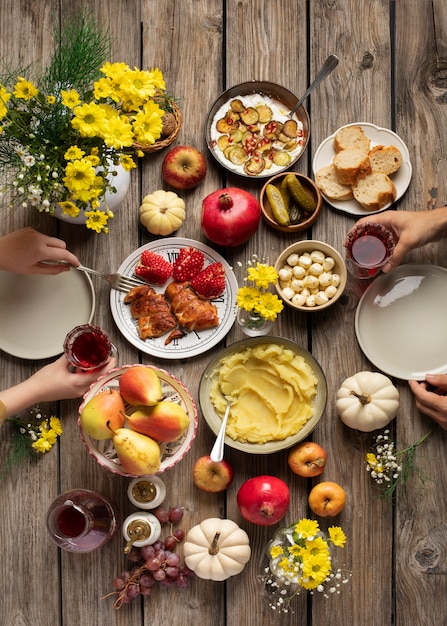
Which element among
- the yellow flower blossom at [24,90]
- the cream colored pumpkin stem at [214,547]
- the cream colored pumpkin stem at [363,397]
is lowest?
the cream colored pumpkin stem at [214,547]

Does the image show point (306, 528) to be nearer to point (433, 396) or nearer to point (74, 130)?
point (433, 396)

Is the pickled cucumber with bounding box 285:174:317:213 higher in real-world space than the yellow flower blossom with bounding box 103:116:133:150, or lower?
lower

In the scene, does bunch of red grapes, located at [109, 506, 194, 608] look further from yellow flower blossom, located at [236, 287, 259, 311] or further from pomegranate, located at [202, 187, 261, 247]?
pomegranate, located at [202, 187, 261, 247]

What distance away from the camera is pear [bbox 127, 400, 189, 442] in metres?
1.58

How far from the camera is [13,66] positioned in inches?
71.8

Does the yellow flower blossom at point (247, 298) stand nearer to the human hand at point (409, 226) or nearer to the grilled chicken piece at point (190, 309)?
the grilled chicken piece at point (190, 309)

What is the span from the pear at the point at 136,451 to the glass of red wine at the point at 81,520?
0.18 m

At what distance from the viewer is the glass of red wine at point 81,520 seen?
1620 mm

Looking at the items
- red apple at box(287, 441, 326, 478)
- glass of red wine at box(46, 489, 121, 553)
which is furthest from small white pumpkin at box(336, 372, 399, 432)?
glass of red wine at box(46, 489, 121, 553)

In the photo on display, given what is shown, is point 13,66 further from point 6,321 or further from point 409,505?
point 409,505

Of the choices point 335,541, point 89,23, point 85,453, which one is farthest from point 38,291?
point 335,541

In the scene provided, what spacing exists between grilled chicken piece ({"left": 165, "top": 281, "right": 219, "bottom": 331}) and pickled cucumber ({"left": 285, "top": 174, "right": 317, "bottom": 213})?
38 centimetres

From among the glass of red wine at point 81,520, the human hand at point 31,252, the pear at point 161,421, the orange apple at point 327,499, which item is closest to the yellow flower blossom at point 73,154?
the human hand at point 31,252

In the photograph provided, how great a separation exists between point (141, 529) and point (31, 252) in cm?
80
